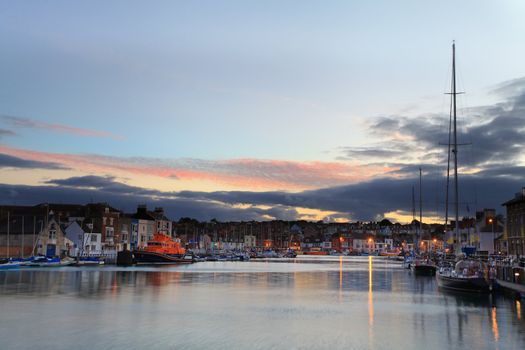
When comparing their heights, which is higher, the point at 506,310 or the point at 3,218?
the point at 3,218

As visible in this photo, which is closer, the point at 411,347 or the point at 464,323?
the point at 411,347

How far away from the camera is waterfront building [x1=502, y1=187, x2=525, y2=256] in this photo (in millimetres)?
88750

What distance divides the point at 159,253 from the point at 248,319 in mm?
98105

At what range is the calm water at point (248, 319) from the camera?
30562 millimetres

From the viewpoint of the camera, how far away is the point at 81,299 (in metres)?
49.9

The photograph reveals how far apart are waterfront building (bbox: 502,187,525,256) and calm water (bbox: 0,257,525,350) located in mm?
34622

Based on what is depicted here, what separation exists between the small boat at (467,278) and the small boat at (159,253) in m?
81.5

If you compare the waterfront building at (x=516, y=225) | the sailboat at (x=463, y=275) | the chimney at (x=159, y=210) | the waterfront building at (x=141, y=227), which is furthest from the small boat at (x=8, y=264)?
the waterfront building at (x=516, y=225)

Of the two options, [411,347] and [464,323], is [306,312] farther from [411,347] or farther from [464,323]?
[411,347]

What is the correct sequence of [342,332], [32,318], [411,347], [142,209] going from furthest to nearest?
[142,209]
[32,318]
[342,332]
[411,347]

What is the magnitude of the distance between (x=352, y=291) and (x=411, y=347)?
1422 inches

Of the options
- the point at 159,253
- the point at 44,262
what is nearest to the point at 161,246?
the point at 159,253

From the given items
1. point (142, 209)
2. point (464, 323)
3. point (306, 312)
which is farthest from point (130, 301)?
point (142, 209)

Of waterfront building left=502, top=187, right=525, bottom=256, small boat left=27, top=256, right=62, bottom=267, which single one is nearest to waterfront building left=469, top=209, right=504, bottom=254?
waterfront building left=502, top=187, right=525, bottom=256
